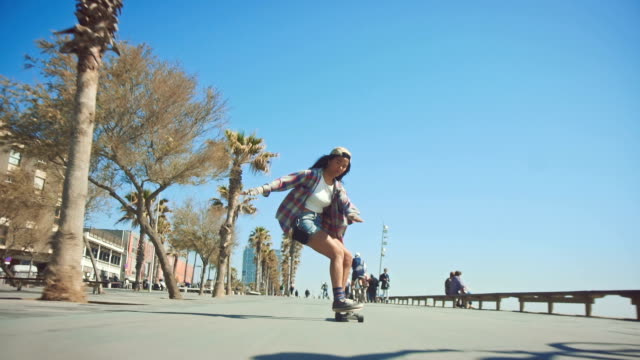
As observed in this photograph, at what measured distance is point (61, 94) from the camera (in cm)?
1418

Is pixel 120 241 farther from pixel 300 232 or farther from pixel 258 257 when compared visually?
pixel 300 232

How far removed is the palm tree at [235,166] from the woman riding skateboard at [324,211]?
18.5m

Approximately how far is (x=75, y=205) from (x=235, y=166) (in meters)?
16.9

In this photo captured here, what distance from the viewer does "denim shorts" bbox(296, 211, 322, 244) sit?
18.0 feet

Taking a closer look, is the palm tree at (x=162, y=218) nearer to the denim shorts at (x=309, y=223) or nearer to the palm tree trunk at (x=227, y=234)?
the palm tree trunk at (x=227, y=234)

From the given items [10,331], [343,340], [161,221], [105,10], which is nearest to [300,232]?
[343,340]

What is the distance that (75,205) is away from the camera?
9.29m

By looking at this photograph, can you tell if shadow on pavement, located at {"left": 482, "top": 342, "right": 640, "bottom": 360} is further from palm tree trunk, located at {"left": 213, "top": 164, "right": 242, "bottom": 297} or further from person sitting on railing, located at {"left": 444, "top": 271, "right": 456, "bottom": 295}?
palm tree trunk, located at {"left": 213, "top": 164, "right": 242, "bottom": 297}

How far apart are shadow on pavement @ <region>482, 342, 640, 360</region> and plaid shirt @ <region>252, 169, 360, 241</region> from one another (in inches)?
114

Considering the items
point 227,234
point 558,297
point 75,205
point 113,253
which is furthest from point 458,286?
point 113,253

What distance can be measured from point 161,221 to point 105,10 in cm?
5412

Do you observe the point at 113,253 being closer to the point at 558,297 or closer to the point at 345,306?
the point at 558,297

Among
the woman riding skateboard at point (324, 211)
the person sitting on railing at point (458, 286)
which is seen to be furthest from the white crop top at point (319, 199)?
the person sitting on railing at point (458, 286)

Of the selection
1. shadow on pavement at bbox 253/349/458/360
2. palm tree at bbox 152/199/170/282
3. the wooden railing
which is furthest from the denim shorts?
palm tree at bbox 152/199/170/282
